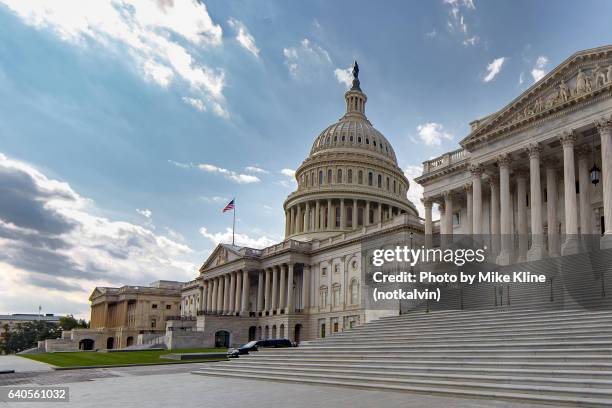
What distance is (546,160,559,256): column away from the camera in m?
36.2

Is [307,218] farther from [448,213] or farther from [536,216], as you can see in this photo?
[536,216]

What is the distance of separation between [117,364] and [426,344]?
1028 inches

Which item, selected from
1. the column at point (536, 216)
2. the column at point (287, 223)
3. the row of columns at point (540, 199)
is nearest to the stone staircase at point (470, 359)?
the column at point (536, 216)

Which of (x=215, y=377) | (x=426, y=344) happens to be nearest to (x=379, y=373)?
(x=426, y=344)

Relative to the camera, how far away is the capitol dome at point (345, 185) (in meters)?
97.9

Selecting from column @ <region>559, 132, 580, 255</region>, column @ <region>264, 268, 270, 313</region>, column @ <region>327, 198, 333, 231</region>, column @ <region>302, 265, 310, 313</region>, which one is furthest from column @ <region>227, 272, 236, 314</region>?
column @ <region>559, 132, 580, 255</region>

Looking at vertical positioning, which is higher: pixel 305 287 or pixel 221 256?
pixel 221 256

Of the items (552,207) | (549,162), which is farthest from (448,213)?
(552,207)

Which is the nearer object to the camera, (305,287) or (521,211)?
(521,211)

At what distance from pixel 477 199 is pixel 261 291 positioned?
51.0 m

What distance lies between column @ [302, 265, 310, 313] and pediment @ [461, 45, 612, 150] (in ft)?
143

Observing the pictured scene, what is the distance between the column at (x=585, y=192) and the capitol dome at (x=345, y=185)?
2352 inches

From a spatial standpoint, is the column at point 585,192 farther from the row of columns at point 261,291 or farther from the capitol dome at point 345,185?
the capitol dome at point 345,185

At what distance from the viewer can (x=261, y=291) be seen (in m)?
85.0
